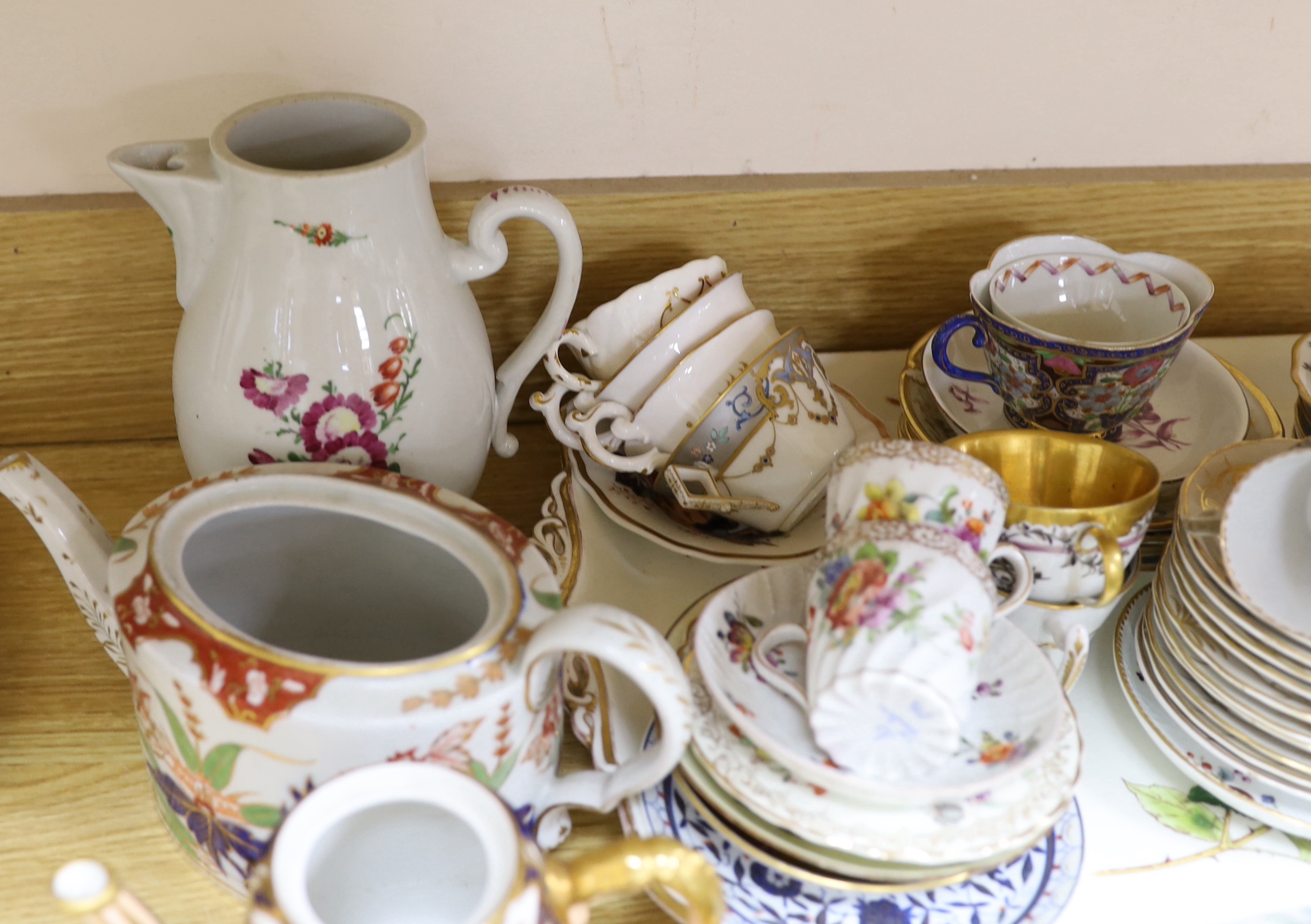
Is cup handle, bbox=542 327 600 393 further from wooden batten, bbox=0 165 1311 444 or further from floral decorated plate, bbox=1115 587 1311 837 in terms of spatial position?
Result: floral decorated plate, bbox=1115 587 1311 837

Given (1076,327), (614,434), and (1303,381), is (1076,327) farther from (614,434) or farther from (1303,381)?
(614,434)

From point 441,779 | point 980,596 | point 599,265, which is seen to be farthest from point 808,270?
point 441,779

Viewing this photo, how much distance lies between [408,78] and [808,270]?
11.3 inches

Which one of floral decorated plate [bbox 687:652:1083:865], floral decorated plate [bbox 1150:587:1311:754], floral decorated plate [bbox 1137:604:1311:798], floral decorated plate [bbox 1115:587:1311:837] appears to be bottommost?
floral decorated plate [bbox 1115:587:1311:837]

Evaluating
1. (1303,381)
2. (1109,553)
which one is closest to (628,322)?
(1109,553)

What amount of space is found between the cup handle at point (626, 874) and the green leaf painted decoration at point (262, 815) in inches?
5.0

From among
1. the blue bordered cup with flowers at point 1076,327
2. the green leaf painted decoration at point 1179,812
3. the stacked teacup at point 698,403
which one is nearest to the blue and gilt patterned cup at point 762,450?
the stacked teacup at point 698,403

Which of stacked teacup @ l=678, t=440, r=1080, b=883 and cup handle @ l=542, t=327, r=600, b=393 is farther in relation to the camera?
cup handle @ l=542, t=327, r=600, b=393

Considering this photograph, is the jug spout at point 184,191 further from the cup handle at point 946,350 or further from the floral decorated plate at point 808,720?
the cup handle at point 946,350

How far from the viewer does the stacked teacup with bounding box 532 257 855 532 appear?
58cm

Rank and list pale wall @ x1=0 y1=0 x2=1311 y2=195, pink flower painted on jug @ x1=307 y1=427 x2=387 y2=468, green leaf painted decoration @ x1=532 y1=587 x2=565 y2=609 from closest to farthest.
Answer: green leaf painted decoration @ x1=532 y1=587 x2=565 y2=609
pink flower painted on jug @ x1=307 y1=427 x2=387 y2=468
pale wall @ x1=0 y1=0 x2=1311 y2=195

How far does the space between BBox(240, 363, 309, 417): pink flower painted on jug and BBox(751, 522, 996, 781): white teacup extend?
10.4 inches

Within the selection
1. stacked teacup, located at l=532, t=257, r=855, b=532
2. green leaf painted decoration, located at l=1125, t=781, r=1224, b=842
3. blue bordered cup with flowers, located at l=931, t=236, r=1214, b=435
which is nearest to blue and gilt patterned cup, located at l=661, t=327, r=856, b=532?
stacked teacup, located at l=532, t=257, r=855, b=532

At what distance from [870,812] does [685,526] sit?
227mm
